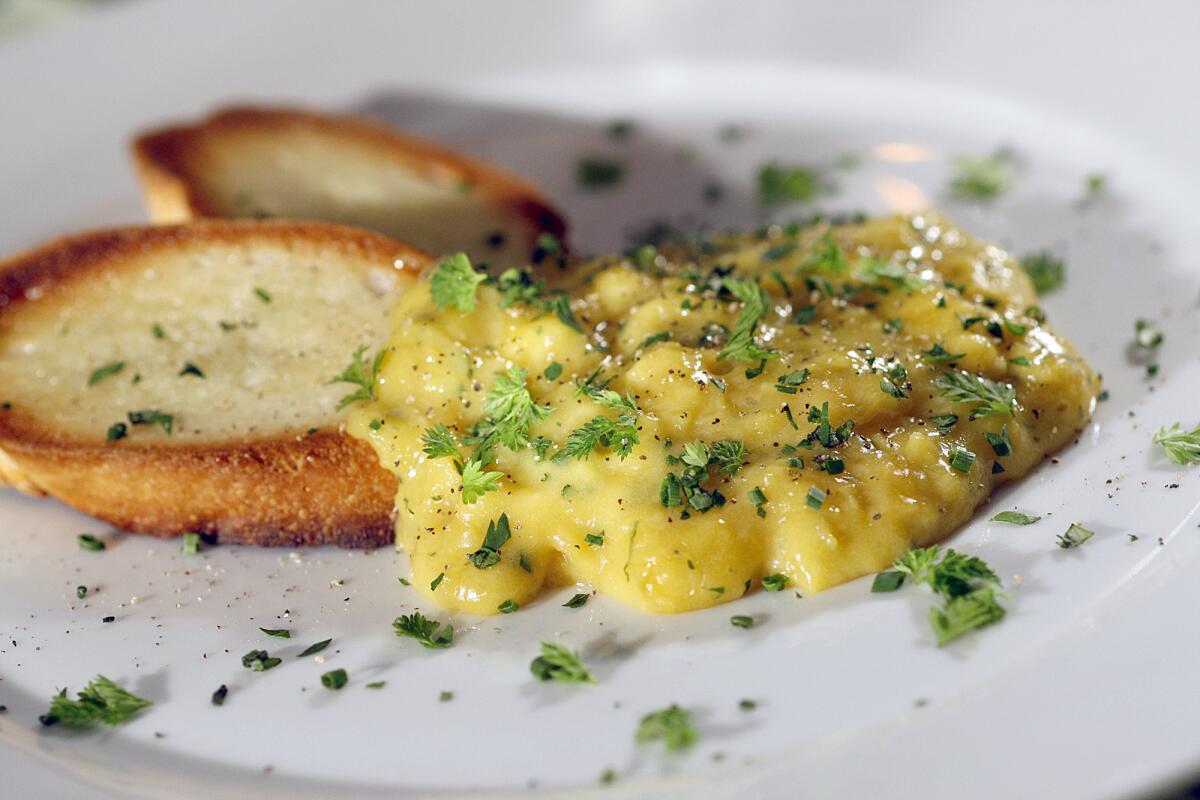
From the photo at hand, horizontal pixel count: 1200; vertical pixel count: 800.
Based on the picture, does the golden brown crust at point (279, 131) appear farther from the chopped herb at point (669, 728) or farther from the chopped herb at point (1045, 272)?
the chopped herb at point (669, 728)

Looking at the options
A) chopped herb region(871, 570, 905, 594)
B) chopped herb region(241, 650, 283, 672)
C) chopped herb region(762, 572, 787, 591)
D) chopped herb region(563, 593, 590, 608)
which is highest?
chopped herb region(563, 593, 590, 608)

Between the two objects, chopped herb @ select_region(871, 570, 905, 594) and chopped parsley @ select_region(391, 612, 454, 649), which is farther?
chopped parsley @ select_region(391, 612, 454, 649)

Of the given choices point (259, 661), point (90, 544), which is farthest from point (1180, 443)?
point (90, 544)

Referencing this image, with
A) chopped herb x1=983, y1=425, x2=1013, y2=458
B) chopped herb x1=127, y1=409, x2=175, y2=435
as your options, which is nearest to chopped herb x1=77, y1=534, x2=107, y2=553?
chopped herb x1=127, y1=409, x2=175, y2=435

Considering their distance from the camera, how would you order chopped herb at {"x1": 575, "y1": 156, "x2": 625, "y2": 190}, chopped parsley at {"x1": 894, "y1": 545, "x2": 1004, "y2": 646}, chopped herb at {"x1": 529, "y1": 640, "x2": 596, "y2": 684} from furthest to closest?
chopped herb at {"x1": 575, "y1": 156, "x2": 625, "y2": 190} → chopped herb at {"x1": 529, "y1": 640, "x2": 596, "y2": 684} → chopped parsley at {"x1": 894, "y1": 545, "x2": 1004, "y2": 646}

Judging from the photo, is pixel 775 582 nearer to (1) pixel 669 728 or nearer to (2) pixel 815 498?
(2) pixel 815 498

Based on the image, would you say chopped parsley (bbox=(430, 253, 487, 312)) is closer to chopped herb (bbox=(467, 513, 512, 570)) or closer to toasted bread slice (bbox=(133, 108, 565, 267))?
chopped herb (bbox=(467, 513, 512, 570))
